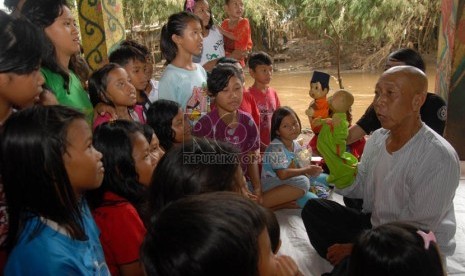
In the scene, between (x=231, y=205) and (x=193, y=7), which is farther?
(x=193, y=7)

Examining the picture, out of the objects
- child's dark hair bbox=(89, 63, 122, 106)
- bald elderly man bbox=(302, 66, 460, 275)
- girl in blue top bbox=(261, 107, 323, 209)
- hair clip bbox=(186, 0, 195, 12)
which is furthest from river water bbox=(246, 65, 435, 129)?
child's dark hair bbox=(89, 63, 122, 106)

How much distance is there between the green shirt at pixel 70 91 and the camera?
2316 mm

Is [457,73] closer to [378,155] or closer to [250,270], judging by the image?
[378,155]

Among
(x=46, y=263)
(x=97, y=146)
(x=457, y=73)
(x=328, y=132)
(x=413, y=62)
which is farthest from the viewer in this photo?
(x=457, y=73)

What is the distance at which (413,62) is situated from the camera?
9.98 ft

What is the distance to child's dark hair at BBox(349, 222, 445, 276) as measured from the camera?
1330mm

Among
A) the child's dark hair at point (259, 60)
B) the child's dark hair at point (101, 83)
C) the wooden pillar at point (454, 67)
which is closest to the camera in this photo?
the child's dark hair at point (101, 83)

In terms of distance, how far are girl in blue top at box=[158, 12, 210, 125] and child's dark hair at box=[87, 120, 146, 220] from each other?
1338mm

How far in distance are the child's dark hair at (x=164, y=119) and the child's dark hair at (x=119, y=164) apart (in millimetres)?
966

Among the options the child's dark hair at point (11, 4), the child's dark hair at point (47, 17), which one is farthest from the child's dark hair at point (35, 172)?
the child's dark hair at point (11, 4)

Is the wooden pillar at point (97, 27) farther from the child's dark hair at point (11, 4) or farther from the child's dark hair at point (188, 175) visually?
the child's dark hair at point (188, 175)

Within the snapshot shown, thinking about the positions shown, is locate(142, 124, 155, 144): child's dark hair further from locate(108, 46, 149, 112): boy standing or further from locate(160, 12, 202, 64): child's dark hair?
locate(160, 12, 202, 64): child's dark hair

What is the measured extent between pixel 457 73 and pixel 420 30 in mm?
10152

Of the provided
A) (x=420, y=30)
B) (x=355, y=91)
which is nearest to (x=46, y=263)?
(x=355, y=91)
